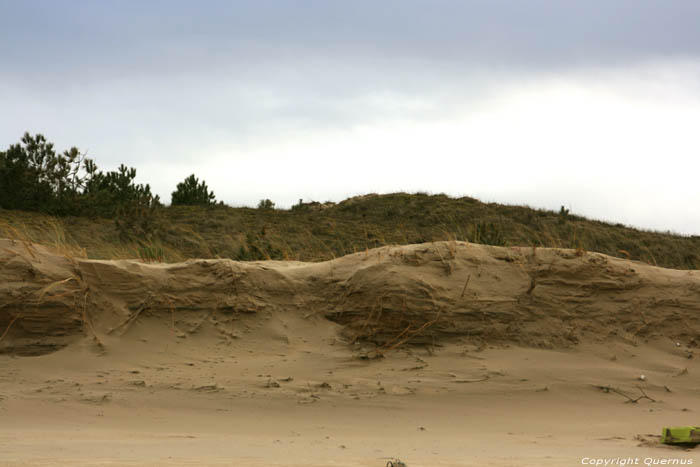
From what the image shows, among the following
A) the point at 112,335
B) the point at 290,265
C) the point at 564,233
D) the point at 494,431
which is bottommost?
the point at 494,431

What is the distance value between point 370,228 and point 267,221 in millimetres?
4248

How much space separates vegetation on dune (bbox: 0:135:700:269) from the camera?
2291cm

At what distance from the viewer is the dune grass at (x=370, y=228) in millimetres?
23016

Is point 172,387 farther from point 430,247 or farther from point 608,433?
point 608,433

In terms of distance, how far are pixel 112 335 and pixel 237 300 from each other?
144 cm

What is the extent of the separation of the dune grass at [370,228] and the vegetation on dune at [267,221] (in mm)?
46

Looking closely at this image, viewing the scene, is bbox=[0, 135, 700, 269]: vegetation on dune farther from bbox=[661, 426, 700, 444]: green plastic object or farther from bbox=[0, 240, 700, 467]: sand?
bbox=[661, 426, 700, 444]: green plastic object

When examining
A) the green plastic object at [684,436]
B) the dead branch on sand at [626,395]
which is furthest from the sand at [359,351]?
the green plastic object at [684,436]

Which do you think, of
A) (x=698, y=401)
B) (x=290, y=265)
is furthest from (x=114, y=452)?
(x=698, y=401)

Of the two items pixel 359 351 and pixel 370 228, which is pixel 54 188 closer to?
pixel 370 228

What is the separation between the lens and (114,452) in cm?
470

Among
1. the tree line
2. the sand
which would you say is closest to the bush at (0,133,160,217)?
the tree line

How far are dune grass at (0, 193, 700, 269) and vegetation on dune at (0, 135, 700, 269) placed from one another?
0.05 meters

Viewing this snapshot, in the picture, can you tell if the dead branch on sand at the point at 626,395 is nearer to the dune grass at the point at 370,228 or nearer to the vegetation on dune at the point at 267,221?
the vegetation on dune at the point at 267,221
